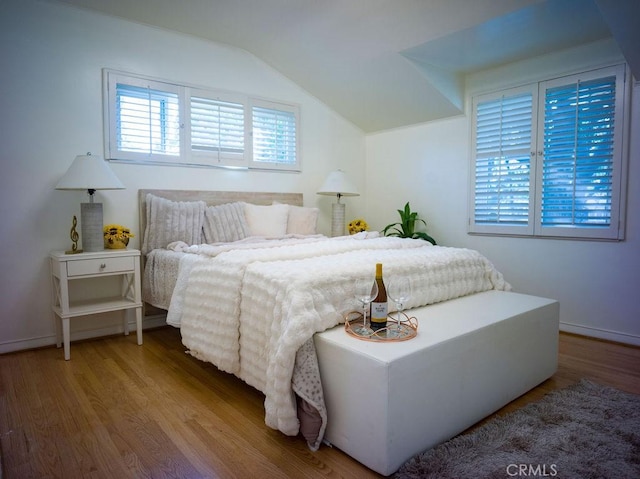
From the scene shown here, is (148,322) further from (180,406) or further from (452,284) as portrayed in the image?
(452,284)

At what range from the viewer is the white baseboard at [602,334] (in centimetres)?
301

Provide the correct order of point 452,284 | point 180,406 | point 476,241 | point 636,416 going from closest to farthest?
point 636,416
point 180,406
point 452,284
point 476,241

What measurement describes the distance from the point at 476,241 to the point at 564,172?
96 centimetres

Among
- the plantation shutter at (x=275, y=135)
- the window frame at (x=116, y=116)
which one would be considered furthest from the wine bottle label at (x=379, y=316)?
the plantation shutter at (x=275, y=135)

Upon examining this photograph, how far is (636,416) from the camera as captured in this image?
1921 mm

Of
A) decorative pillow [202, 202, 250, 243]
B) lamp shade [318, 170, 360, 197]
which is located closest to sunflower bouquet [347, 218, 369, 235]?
lamp shade [318, 170, 360, 197]

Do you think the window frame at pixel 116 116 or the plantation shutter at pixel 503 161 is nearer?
the window frame at pixel 116 116

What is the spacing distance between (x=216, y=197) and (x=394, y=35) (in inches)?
78.4

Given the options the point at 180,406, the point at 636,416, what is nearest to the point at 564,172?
the point at 636,416

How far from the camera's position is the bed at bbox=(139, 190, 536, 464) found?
1.69 m

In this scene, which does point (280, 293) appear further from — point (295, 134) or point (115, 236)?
point (295, 134)

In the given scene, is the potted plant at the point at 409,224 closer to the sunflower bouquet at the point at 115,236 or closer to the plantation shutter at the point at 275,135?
the plantation shutter at the point at 275,135

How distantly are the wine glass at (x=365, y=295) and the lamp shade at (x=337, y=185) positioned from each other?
7.45 feet

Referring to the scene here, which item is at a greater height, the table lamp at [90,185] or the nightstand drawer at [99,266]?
the table lamp at [90,185]
